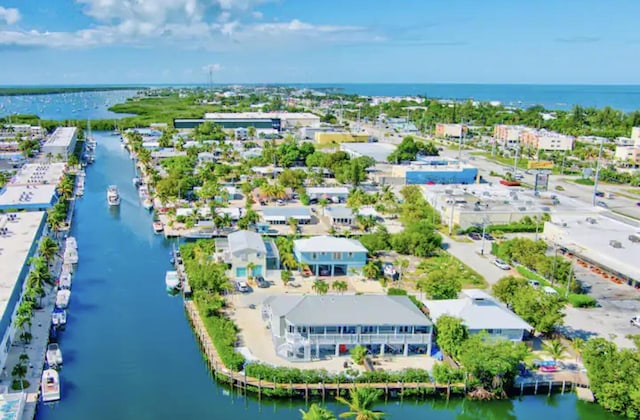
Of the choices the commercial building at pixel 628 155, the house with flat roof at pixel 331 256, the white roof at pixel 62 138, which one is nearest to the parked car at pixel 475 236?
the house with flat roof at pixel 331 256

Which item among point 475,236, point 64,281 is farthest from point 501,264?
point 64,281

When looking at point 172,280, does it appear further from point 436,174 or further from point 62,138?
point 62,138

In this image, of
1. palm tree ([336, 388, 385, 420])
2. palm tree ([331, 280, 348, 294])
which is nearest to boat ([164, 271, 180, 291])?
palm tree ([331, 280, 348, 294])

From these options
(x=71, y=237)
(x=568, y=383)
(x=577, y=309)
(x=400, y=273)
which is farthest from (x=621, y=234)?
(x=71, y=237)

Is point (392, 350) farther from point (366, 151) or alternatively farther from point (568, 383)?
point (366, 151)

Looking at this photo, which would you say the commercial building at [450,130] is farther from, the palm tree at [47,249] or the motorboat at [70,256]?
the palm tree at [47,249]

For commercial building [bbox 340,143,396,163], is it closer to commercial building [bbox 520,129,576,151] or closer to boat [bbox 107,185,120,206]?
commercial building [bbox 520,129,576,151]
